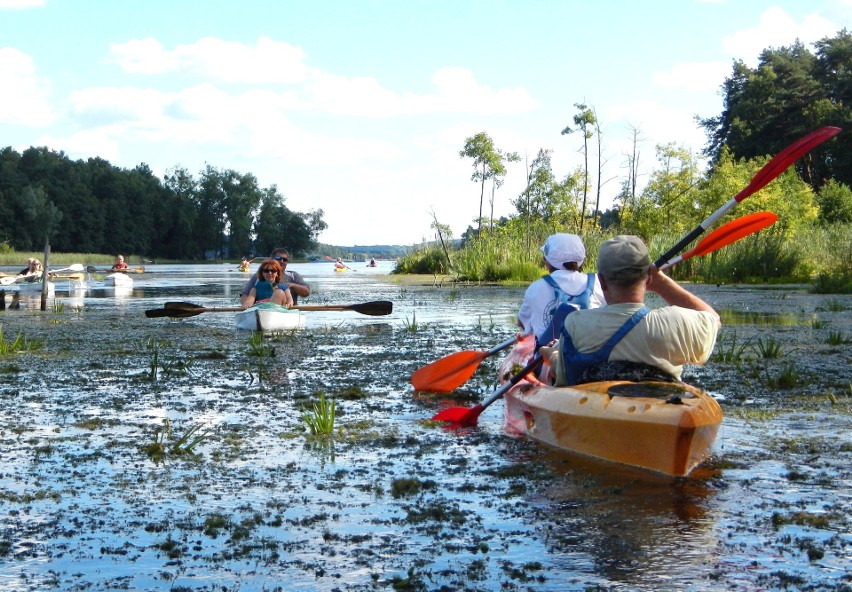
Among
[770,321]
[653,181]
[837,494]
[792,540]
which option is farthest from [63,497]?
[653,181]

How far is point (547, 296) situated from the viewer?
717 centimetres

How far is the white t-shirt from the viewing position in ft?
23.2

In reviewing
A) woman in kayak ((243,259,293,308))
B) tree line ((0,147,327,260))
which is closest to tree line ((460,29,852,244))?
woman in kayak ((243,259,293,308))

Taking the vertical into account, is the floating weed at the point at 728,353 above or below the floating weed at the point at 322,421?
above

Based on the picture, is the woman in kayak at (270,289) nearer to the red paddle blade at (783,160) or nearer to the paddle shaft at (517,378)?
the paddle shaft at (517,378)

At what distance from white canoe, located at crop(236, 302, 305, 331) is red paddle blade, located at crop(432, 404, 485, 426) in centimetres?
752

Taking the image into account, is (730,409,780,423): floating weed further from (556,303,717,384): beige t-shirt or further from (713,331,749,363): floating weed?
(713,331,749,363): floating weed

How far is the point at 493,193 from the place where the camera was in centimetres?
4197

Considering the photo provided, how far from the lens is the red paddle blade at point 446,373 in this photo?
28.4 ft

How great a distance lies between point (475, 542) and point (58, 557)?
1647 millimetres

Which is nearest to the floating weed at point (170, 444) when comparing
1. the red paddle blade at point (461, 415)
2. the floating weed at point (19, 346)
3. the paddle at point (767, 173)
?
the red paddle blade at point (461, 415)

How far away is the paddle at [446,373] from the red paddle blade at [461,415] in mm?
1245

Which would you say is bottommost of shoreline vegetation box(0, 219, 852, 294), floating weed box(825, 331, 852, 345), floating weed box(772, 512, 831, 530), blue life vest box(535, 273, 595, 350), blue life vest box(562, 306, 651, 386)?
floating weed box(772, 512, 831, 530)

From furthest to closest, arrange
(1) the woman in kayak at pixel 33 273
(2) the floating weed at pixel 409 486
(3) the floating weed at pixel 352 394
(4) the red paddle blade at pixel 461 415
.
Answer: (1) the woman in kayak at pixel 33 273, (3) the floating weed at pixel 352 394, (4) the red paddle blade at pixel 461 415, (2) the floating weed at pixel 409 486
